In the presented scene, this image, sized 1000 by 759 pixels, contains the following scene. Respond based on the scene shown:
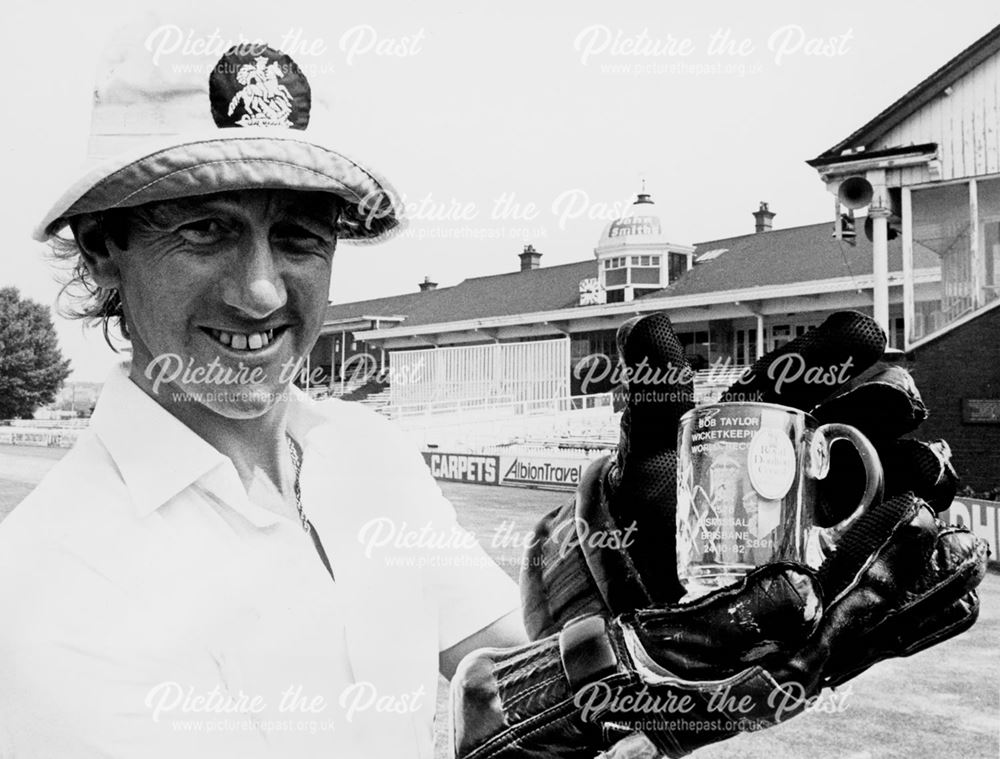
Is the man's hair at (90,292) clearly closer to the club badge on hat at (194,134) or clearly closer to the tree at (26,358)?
the club badge on hat at (194,134)

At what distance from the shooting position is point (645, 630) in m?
1.07

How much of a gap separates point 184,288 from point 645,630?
2.47ft

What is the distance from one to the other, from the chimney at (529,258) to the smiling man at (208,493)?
26.4 metres

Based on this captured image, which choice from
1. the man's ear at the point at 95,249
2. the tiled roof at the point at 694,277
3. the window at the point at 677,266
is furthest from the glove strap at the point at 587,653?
the window at the point at 677,266

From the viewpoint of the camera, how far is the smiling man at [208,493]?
118 centimetres

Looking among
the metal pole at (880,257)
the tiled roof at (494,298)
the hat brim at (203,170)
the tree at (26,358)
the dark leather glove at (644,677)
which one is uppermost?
the tiled roof at (494,298)

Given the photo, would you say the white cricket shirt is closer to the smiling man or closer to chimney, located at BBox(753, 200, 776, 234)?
the smiling man

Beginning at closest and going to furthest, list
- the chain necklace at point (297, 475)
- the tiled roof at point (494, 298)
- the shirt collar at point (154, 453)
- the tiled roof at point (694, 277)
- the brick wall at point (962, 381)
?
the shirt collar at point (154, 453)
the chain necklace at point (297, 475)
the brick wall at point (962, 381)
the tiled roof at point (694, 277)
the tiled roof at point (494, 298)

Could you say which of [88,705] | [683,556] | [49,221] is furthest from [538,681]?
[49,221]

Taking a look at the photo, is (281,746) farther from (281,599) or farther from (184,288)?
(184,288)

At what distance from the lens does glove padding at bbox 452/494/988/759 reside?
1005mm

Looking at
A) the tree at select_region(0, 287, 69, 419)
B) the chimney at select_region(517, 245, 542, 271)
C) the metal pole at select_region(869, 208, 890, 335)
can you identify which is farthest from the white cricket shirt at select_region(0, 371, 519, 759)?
the chimney at select_region(517, 245, 542, 271)

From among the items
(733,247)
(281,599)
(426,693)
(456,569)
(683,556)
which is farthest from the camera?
(733,247)

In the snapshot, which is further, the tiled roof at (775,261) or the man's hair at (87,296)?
the tiled roof at (775,261)
